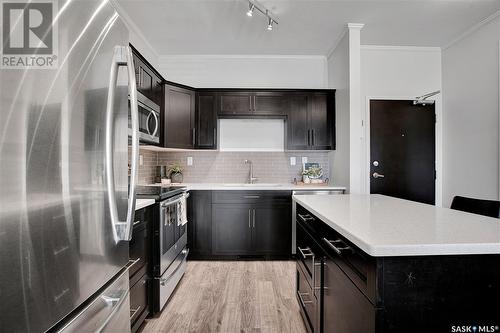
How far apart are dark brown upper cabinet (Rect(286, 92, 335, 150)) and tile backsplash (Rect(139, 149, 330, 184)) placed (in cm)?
30

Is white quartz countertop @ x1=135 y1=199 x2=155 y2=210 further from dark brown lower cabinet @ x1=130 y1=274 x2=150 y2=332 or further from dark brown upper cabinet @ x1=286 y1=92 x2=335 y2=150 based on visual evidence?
dark brown upper cabinet @ x1=286 y1=92 x2=335 y2=150

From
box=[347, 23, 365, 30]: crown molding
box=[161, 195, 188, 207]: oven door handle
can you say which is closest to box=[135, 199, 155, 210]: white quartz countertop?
box=[161, 195, 188, 207]: oven door handle

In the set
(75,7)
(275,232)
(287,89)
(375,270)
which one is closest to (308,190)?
(275,232)

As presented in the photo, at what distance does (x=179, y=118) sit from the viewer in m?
3.20

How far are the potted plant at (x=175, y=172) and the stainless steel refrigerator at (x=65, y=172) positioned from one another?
260cm

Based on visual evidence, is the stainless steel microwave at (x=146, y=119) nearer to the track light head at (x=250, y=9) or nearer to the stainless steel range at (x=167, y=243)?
the stainless steel range at (x=167, y=243)

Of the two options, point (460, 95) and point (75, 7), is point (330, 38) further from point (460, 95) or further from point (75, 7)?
point (75, 7)

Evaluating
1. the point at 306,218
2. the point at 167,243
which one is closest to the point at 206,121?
the point at 167,243

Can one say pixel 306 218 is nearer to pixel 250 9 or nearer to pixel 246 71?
pixel 250 9

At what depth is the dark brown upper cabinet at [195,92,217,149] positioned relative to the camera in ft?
11.1

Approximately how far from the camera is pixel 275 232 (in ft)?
10.2

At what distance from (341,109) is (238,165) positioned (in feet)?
5.51

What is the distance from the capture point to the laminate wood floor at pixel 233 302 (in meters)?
1.82

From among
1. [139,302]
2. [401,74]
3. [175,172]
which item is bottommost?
[139,302]
